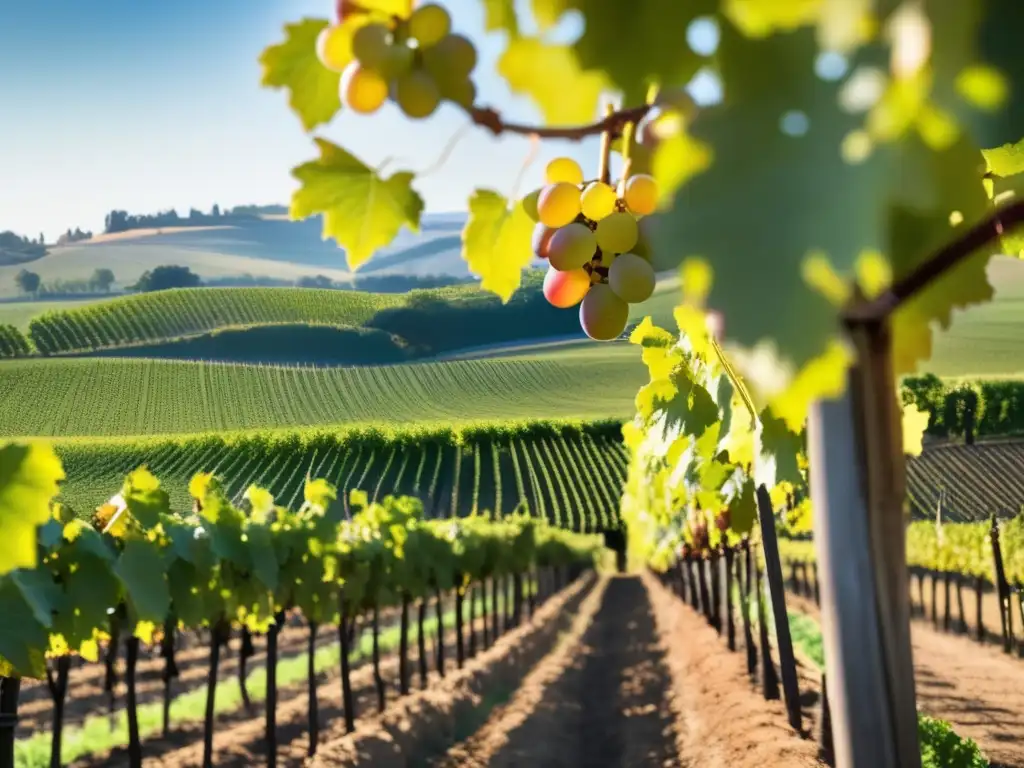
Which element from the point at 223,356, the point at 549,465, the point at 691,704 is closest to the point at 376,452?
the point at 549,465

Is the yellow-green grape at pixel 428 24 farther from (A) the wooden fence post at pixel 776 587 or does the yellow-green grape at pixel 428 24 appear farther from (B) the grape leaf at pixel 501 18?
(A) the wooden fence post at pixel 776 587

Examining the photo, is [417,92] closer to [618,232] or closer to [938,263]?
[618,232]

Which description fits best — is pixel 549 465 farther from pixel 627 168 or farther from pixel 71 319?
pixel 627 168

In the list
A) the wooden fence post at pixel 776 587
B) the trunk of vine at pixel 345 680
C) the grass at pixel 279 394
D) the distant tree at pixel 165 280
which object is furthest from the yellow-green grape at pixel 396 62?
the distant tree at pixel 165 280

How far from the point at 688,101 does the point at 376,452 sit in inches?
1474

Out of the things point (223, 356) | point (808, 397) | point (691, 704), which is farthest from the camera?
point (223, 356)

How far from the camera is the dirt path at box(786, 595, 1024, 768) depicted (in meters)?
7.02

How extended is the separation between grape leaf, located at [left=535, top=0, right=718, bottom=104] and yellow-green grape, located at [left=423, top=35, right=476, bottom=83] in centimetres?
12

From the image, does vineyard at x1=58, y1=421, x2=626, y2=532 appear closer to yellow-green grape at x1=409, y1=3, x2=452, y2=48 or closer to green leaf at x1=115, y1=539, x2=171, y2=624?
green leaf at x1=115, y1=539, x2=171, y2=624

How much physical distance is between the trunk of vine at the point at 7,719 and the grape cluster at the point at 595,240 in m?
3.68

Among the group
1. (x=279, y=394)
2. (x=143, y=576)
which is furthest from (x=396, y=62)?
(x=279, y=394)

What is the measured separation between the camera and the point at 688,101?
2.18 feet

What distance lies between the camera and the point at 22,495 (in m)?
1.80

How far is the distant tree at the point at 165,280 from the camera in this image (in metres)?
59.9
